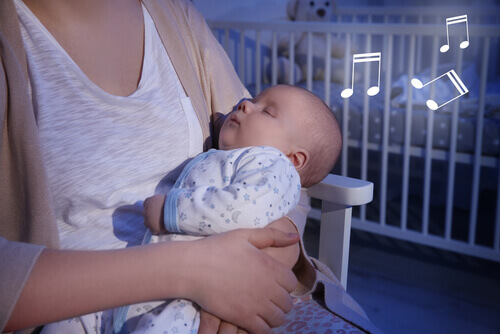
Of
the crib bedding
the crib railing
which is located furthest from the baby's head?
the crib bedding

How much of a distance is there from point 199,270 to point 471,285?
185 cm

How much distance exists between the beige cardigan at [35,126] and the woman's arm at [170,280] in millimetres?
30

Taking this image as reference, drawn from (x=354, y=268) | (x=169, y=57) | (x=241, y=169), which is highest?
(x=169, y=57)

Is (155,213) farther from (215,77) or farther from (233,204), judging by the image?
(215,77)

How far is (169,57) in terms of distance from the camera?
2.98 ft

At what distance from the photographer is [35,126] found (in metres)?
0.66

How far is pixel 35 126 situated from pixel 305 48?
2929 millimetres

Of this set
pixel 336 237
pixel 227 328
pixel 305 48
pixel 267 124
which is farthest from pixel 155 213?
pixel 305 48

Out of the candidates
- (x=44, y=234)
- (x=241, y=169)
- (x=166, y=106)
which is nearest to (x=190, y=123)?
(x=166, y=106)

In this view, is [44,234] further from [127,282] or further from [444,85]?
[444,85]

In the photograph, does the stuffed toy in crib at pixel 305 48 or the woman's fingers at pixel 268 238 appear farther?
the stuffed toy in crib at pixel 305 48

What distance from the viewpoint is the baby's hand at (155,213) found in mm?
692

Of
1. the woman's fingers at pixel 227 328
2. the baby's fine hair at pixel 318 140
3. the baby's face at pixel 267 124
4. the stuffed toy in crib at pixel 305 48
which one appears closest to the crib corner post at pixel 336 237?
the baby's fine hair at pixel 318 140

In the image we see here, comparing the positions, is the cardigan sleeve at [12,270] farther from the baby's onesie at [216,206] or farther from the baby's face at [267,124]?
the baby's face at [267,124]
